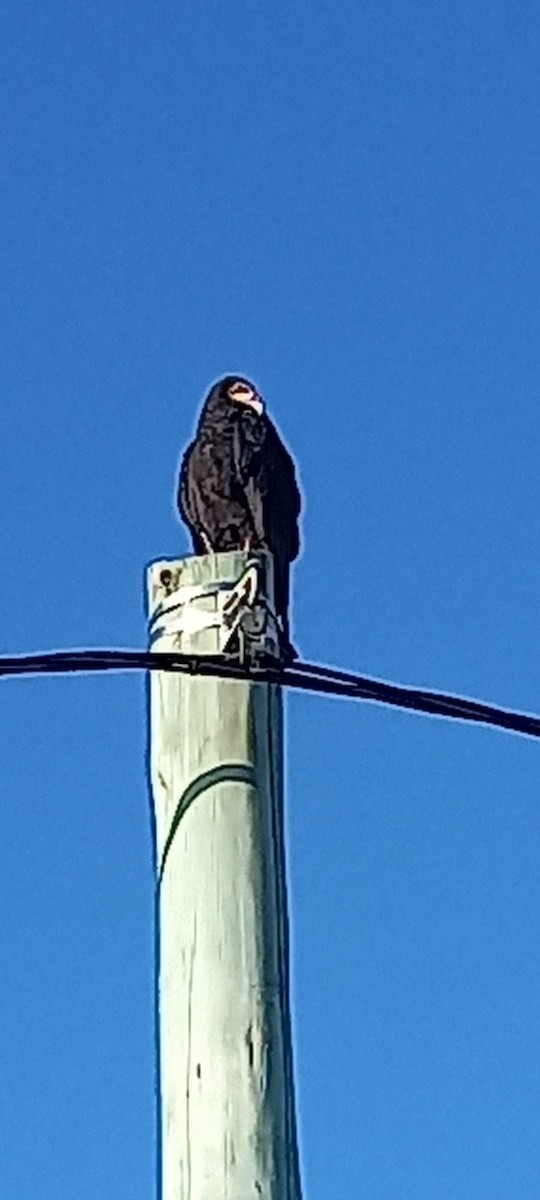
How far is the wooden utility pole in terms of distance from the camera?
2100 mm

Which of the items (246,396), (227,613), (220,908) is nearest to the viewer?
(220,908)

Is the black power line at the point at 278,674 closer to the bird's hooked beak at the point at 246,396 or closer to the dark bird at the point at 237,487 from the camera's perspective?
the dark bird at the point at 237,487

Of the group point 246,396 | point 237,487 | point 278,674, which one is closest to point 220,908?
point 278,674

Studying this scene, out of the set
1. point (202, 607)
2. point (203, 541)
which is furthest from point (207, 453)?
point (202, 607)

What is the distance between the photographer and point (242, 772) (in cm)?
225

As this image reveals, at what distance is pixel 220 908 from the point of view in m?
2.17

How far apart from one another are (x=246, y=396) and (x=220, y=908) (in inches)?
136

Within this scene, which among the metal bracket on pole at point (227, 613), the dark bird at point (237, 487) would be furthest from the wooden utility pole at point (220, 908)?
the dark bird at point (237, 487)

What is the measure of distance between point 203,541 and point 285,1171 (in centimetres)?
137

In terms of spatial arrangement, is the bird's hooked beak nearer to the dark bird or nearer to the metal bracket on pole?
the dark bird

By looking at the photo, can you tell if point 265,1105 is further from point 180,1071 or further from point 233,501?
point 233,501

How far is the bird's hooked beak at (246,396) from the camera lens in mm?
5277

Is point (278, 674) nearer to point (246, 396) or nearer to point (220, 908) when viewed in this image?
point (220, 908)

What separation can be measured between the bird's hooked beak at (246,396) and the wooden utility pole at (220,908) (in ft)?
9.36
